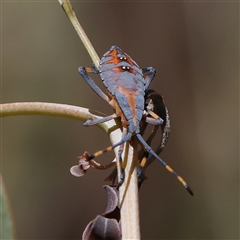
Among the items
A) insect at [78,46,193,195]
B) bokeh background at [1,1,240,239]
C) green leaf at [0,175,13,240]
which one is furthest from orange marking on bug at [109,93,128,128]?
bokeh background at [1,1,240,239]

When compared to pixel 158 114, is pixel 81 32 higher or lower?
higher

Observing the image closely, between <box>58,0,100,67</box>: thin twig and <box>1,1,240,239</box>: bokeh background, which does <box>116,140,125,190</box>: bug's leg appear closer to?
<box>58,0,100,67</box>: thin twig

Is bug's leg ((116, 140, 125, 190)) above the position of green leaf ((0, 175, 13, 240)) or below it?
above

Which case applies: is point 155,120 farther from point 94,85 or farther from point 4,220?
point 4,220

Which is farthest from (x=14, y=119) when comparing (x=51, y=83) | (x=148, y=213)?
(x=148, y=213)

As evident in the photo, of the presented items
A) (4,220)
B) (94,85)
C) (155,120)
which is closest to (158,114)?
(155,120)

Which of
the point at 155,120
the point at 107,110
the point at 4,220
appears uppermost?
the point at 107,110
